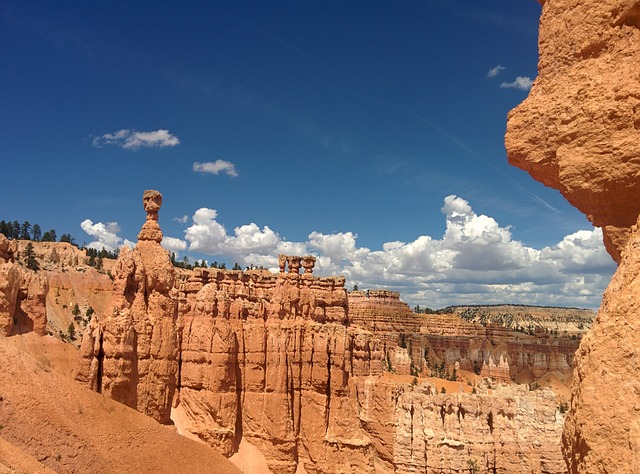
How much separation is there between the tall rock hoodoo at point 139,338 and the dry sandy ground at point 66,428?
5.38ft

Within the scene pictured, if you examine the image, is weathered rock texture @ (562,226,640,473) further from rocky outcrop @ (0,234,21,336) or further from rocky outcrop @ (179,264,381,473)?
rocky outcrop @ (179,264,381,473)

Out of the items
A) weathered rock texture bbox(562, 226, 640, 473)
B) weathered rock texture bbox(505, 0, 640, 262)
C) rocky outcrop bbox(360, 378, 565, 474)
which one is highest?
weathered rock texture bbox(505, 0, 640, 262)

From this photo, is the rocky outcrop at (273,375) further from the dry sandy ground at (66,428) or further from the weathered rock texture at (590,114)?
the weathered rock texture at (590,114)

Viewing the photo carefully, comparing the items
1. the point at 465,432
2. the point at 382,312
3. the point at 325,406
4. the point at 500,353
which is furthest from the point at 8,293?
the point at 382,312

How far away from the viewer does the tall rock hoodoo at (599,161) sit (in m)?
4.49

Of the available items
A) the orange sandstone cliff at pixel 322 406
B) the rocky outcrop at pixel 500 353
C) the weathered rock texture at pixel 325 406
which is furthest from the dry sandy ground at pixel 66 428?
the rocky outcrop at pixel 500 353

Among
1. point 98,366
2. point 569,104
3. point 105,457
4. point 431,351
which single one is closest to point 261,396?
point 98,366

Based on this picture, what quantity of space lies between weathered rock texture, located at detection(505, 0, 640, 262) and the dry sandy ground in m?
13.5

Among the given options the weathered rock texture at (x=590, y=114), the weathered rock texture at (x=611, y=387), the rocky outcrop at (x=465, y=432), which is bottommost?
the rocky outcrop at (x=465, y=432)

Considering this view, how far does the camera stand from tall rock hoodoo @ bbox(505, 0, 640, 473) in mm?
4488

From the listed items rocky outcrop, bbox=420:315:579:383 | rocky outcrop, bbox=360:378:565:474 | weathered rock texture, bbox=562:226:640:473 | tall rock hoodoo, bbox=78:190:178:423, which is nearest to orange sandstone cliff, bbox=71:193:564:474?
rocky outcrop, bbox=360:378:565:474

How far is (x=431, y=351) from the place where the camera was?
7612 cm

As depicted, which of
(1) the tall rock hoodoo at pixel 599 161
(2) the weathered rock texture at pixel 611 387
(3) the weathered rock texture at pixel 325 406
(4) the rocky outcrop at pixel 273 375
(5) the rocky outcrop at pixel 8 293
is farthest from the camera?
(3) the weathered rock texture at pixel 325 406

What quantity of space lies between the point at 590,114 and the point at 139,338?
20.4 m
